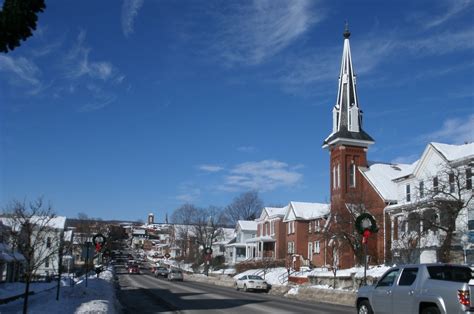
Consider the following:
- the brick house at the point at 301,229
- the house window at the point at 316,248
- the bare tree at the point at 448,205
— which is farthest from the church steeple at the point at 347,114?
the bare tree at the point at 448,205

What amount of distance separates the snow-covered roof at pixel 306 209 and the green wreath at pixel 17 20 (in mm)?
61733

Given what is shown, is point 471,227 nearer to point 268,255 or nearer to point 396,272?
point 396,272

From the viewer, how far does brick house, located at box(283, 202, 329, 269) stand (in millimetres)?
68250

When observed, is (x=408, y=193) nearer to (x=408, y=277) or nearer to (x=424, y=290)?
(x=408, y=277)

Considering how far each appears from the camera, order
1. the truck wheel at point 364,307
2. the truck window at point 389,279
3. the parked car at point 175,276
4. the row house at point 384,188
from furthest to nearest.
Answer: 1. the parked car at point 175,276
2. the row house at point 384,188
3. the truck wheel at point 364,307
4. the truck window at point 389,279

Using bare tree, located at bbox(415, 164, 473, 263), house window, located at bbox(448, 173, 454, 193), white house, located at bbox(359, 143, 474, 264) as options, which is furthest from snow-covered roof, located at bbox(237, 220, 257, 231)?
house window, located at bbox(448, 173, 454, 193)

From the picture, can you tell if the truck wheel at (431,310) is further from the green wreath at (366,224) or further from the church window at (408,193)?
the church window at (408,193)

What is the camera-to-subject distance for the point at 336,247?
52.8 m

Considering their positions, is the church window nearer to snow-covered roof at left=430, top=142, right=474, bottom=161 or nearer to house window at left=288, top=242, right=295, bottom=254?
snow-covered roof at left=430, top=142, right=474, bottom=161

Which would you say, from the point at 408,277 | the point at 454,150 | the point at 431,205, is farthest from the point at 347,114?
the point at 408,277

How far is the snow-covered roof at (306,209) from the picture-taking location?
71.6 meters

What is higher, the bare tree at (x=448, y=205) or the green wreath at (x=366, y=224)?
the bare tree at (x=448, y=205)

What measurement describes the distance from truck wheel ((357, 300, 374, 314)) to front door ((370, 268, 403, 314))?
46cm

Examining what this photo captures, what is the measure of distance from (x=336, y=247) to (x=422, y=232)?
41.8 ft
